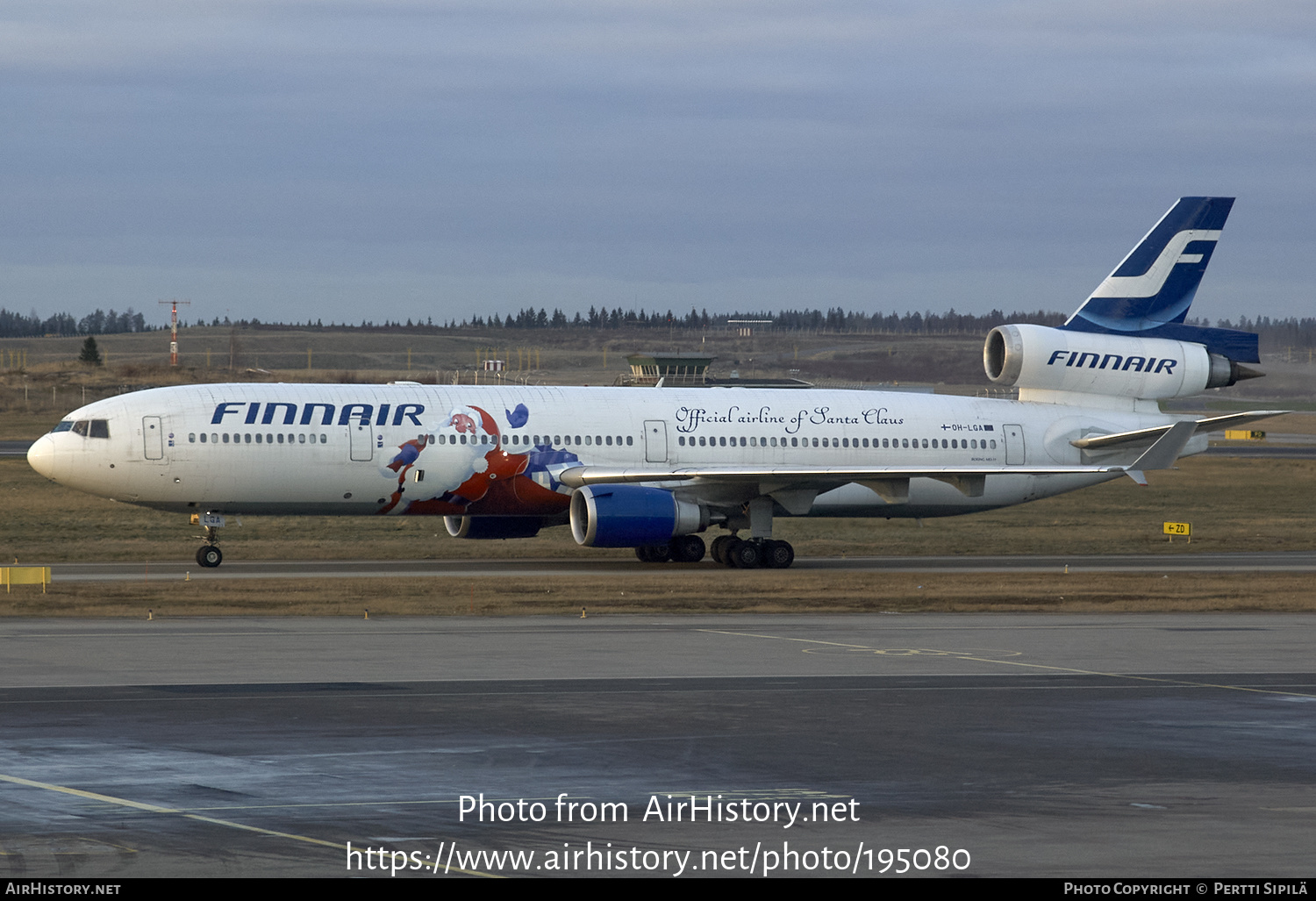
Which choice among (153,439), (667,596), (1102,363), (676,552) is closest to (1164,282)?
(1102,363)

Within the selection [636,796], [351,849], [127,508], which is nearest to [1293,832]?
[636,796]

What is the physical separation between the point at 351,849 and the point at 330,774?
10.2ft

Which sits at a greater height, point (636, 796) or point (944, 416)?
point (944, 416)

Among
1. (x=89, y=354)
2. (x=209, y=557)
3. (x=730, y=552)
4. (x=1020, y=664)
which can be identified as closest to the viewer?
(x=1020, y=664)

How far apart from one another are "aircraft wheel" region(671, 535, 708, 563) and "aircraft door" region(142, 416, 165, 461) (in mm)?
13249

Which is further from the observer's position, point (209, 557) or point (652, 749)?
point (209, 557)

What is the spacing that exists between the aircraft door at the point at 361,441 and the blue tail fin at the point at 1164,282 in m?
20.4

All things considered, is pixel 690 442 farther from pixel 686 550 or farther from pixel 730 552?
pixel 730 552

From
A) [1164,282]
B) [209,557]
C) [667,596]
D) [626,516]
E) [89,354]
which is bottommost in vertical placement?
[667,596]

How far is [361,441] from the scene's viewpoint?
128 feet

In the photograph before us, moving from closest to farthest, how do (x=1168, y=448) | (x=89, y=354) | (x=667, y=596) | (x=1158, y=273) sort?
(x=667, y=596)
(x=1168, y=448)
(x=1158, y=273)
(x=89, y=354)

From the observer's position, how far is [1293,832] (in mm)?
13133

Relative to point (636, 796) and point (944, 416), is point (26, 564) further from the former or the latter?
point (636, 796)

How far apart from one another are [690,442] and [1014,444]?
30.8 feet
